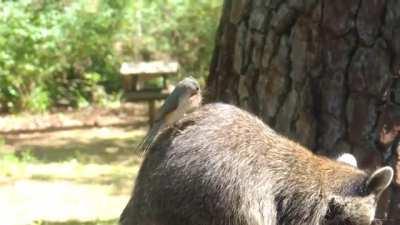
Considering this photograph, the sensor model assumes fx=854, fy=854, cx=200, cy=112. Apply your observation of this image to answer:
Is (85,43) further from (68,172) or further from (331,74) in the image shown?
(331,74)

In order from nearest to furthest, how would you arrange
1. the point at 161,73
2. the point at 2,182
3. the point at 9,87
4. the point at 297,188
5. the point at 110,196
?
the point at 297,188, the point at 110,196, the point at 2,182, the point at 161,73, the point at 9,87

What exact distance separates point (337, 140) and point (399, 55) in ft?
1.31

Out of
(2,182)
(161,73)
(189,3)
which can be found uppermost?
(189,3)

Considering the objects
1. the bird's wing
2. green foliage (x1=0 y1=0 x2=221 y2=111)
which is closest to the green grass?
green foliage (x1=0 y1=0 x2=221 y2=111)

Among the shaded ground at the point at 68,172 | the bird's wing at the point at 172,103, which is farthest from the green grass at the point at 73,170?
the bird's wing at the point at 172,103

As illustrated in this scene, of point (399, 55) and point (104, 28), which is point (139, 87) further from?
point (399, 55)

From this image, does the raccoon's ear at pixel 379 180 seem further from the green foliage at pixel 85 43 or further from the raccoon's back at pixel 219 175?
the green foliage at pixel 85 43

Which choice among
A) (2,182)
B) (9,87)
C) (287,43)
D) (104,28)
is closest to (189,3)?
(104,28)

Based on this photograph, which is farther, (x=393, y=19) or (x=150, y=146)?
(x=393, y=19)

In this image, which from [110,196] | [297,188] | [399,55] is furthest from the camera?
[110,196]

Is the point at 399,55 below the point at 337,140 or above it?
above

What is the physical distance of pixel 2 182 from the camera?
36.3ft

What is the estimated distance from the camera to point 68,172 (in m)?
11.6

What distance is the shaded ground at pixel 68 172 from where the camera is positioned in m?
9.33
